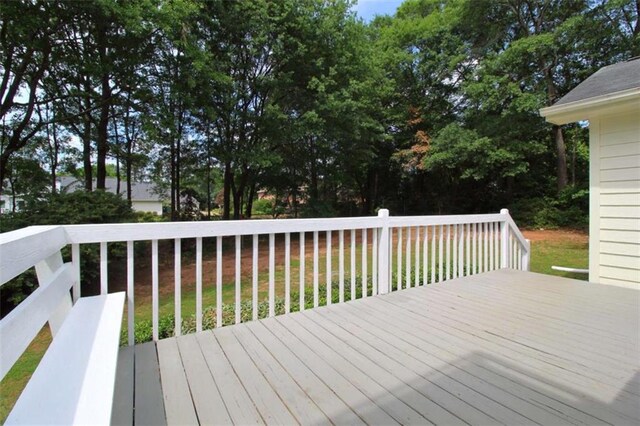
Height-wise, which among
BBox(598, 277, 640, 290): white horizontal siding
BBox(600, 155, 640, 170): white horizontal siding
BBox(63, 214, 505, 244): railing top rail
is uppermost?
BBox(600, 155, 640, 170): white horizontal siding

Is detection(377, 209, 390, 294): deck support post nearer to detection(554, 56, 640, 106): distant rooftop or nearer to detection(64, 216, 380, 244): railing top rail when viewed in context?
detection(64, 216, 380, 244): railing top rail

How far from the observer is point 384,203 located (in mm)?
18547

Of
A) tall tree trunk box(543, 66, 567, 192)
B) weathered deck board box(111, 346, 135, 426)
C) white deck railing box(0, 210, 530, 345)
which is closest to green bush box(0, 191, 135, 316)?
white deck railing box(0, 210, 530, 345)

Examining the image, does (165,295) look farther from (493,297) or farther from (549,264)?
(549,264)

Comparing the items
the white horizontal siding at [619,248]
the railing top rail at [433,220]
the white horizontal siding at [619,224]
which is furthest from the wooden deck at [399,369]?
the white horizontal siding at [619,224]

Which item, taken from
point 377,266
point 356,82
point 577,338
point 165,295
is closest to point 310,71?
point 356,82

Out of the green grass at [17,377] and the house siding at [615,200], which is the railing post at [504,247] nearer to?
the house siding at [615,200]

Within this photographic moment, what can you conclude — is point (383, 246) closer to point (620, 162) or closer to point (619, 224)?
point (619, 224)

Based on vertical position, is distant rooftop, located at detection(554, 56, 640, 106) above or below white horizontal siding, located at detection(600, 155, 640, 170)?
above

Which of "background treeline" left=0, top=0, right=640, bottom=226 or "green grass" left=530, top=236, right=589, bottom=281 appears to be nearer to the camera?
"green grass" left=530, top=236, right=589, bottom=281

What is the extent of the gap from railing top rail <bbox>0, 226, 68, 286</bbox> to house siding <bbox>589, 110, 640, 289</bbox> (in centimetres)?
467

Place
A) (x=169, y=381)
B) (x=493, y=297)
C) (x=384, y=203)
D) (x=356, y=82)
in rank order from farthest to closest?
1. (x=384, y=203)
2. (x=356, y=82)
3. (x=493, y=297)
4. (x=169, y=381)

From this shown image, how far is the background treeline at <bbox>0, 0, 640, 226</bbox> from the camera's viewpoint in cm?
737

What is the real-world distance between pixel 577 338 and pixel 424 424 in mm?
1525
